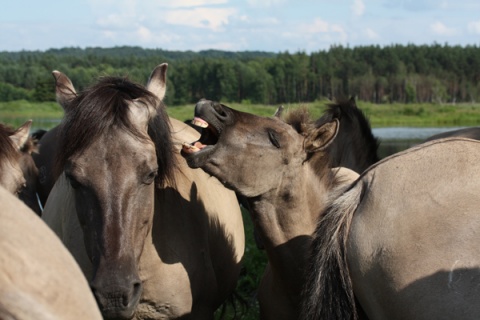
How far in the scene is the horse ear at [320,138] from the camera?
4.35 meters

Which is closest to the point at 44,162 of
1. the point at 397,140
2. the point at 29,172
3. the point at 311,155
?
the point at 29,172

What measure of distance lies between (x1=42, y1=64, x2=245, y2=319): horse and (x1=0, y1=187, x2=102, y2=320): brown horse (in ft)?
7.67

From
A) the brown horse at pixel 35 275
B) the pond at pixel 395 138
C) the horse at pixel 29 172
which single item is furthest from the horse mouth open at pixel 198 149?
the pond at pixel 395 138

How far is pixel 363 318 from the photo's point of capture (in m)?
3.16

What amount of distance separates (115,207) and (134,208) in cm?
12

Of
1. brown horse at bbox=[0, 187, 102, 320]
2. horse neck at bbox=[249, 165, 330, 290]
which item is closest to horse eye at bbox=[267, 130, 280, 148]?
horse neck at bbox=[249, 165, 330, 290]

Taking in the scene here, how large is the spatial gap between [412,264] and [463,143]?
1.85ft

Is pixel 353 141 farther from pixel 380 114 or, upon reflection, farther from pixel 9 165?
pixel 380 114

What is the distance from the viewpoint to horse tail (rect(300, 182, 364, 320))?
9.93 feet

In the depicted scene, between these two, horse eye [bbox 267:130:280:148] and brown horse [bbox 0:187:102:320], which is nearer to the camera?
brown horse [bbox 0:187:102:320]

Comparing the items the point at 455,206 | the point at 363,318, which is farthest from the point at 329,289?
the point at 455,206

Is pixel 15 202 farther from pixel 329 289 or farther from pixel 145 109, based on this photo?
pixel 145 109

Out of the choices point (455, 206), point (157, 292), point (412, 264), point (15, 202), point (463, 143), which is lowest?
point (157, 292)

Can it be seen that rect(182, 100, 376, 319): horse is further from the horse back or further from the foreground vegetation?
the foreground vegetation
